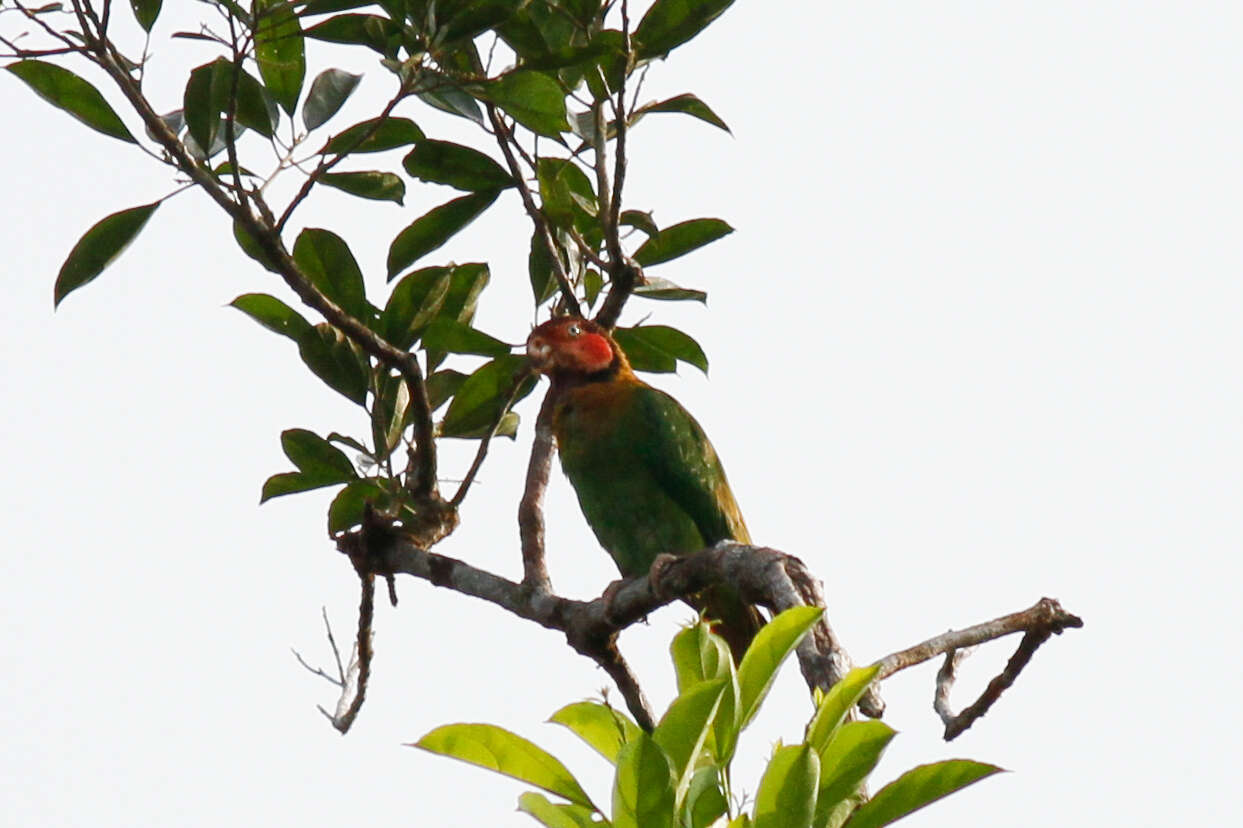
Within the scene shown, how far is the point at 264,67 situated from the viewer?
3582 mm

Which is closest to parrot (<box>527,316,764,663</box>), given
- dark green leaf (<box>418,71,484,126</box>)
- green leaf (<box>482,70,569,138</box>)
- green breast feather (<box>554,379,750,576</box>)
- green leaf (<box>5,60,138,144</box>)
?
green breast feather (<box>554,379,750,576</box>)

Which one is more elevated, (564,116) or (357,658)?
(564,116)

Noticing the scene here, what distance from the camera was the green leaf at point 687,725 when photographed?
1.92 metres

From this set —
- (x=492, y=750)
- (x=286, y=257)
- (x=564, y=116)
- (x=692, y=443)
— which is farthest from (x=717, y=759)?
(x=692, y=443)

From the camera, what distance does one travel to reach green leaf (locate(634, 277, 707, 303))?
4.08 meters

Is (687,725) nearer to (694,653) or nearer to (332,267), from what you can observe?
(694,653)

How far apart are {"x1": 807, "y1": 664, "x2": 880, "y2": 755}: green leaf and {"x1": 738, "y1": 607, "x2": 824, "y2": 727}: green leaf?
9 cm

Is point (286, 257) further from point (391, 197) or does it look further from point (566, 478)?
point (566, 478)

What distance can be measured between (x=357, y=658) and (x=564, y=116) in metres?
1.49

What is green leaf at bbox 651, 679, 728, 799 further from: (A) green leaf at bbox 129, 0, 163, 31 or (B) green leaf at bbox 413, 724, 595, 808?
(A) green leaf at bbox 129, 0, 163, 31

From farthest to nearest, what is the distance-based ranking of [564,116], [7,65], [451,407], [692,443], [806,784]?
[692,443] → [451,407] → [564,116] → [7,65] → [806,784]

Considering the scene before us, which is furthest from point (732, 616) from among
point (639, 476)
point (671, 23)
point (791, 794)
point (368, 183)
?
point (791, 794)

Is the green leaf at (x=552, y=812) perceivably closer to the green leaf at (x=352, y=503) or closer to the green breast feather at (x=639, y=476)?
the green leaf at (x=352, y=503)

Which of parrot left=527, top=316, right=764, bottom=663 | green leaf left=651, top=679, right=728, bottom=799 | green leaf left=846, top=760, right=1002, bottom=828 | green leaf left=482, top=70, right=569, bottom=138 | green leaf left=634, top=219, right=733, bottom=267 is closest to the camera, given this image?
green leaf left=651, top=679, right=728, bottom=799
